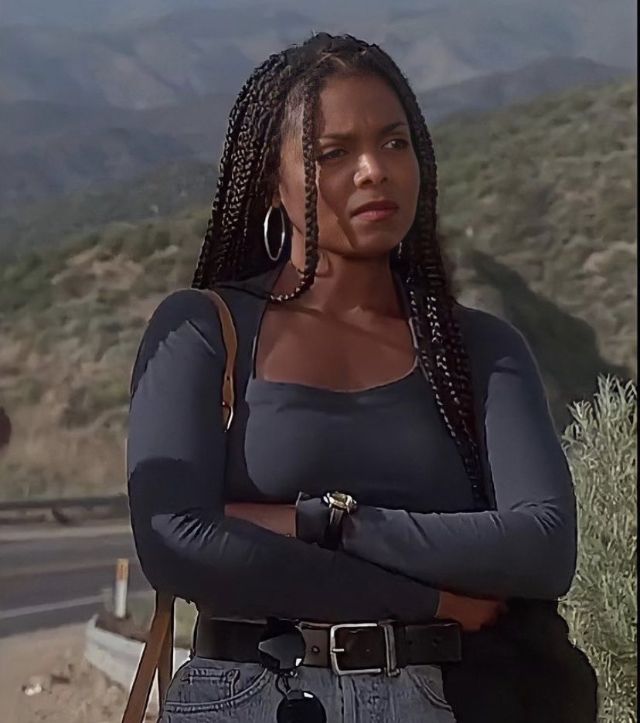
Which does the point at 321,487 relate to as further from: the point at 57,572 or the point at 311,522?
the point at 57,572

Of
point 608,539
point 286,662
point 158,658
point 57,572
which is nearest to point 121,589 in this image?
point 57,572

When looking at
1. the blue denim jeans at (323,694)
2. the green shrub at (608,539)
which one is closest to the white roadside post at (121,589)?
the blue denim jeans at (323,694)

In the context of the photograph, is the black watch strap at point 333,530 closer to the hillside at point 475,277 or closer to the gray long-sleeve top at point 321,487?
the gray long-sleeve top at point 321,487

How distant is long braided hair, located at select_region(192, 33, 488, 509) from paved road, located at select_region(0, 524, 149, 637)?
31 cm

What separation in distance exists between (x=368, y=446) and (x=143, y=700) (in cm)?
32

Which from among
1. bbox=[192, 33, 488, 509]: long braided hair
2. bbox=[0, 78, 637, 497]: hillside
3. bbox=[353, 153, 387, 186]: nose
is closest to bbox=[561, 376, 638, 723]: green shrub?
bbox=[0, 78, 637, 497]: hillside

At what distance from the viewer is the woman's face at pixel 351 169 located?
3.45 ft

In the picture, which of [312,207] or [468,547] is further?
[312,207]

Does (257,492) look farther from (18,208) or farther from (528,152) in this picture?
(528,152)

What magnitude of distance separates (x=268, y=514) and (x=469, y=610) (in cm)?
19

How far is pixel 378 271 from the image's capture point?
1.10 metres

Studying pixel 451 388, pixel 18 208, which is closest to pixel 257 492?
pixel 451 388

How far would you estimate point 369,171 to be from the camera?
1056 millimetres

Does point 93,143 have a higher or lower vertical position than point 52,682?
higher
